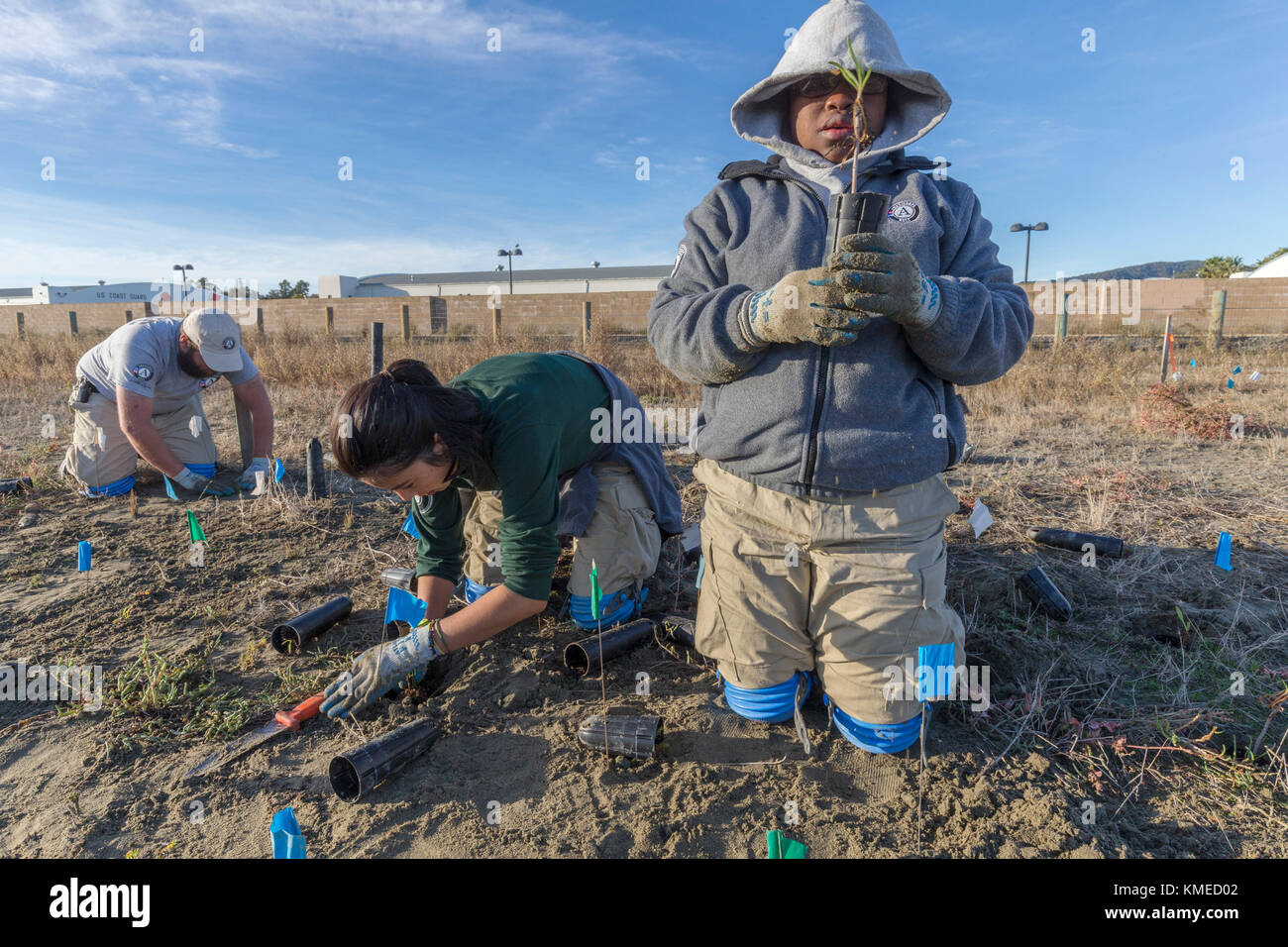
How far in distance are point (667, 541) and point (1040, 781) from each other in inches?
85.8

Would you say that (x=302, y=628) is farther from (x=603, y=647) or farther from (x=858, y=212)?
(x=858, y=212)

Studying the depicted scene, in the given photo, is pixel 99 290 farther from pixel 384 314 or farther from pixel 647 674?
pixel 647 674

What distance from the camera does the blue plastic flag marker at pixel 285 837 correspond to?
1372 mm

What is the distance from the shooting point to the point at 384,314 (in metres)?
25.2

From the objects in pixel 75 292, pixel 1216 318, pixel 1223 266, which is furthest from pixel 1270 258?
pixel 75 292

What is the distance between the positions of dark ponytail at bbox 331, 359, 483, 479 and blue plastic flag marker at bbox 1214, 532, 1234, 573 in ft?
10.4

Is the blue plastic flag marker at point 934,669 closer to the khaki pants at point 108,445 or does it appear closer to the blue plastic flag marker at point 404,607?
the blue plastic flag marker at point 404,607

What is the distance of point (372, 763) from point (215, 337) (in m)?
3.97

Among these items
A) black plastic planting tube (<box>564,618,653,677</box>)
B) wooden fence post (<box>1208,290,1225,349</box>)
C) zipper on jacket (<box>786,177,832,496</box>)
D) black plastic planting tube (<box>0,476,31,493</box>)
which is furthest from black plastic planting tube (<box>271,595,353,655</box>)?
wooden fence post (<box>1208,290,1225,349</box>)

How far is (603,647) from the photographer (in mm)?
2660

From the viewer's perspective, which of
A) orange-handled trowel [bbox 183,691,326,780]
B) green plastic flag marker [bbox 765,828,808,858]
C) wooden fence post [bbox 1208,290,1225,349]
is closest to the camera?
green plastic flag marker [bbox 765,828,808,858]

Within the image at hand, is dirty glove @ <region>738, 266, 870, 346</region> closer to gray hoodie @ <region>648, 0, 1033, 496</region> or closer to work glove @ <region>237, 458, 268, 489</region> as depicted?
gray hoodie @ <region>648, 0, 1033, 496</region>

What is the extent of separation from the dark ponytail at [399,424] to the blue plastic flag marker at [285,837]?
97 centimetres

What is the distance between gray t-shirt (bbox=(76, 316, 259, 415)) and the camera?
4688 millimetres
